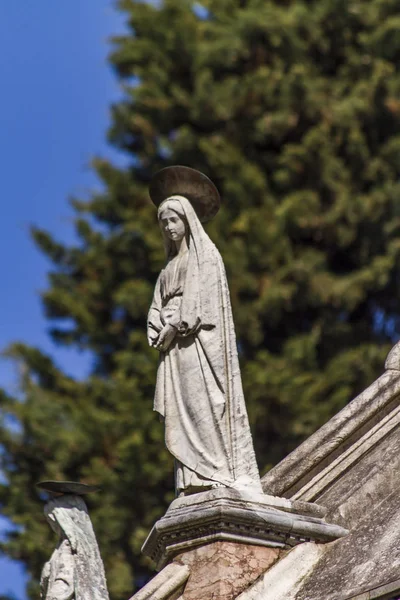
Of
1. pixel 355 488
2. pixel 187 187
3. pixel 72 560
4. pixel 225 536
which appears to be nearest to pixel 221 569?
pixel 225 536

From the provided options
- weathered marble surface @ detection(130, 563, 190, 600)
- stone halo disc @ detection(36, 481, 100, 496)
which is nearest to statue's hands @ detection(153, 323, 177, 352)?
stone halo disc @ detection(36, 481, 100, 496)

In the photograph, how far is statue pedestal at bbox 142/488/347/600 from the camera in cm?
852

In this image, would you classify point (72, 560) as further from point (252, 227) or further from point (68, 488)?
point (252, 227)

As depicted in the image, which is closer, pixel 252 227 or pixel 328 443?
pixel 328 443

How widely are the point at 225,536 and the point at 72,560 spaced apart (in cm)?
127

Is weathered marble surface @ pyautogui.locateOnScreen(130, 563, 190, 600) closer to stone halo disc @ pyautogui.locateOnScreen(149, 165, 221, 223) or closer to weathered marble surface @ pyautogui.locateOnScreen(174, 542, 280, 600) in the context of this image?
weathered marble surface @ pyautogui.locateOnScreen(174, 542, 280, 600)

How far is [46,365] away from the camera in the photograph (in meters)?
23.5

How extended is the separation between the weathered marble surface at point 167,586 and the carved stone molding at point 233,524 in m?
0.14

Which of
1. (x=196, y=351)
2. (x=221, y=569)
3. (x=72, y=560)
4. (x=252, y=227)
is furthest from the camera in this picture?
(x=252, y=227)

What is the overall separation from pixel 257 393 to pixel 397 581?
13627mm

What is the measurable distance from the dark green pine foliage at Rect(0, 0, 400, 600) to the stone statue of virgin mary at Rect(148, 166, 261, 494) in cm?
1165

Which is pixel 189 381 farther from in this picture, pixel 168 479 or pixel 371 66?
pixel 371 66

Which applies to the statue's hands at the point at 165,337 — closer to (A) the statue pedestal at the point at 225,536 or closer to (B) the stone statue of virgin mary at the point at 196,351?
(B) the stone statue of virgin mary at the point at 196,351

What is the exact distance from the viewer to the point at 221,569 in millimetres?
8516
